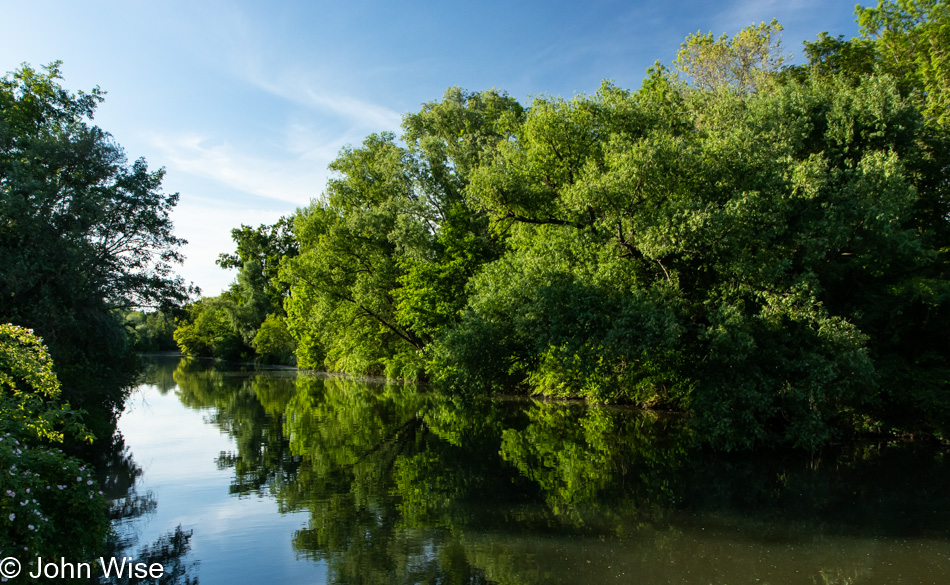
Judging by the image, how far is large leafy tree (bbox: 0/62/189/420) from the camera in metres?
18.3

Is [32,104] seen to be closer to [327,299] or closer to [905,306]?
[327,299]

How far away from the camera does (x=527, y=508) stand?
11648mm

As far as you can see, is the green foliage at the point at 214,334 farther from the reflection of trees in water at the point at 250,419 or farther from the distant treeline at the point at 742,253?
the distant treeline at the point at 742,253

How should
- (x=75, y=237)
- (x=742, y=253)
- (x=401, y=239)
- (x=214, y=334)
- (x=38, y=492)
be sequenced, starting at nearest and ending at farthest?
(x=38, y=492) < (x=742, y=253) < (x=75, y=237) < (x=401, y=239) < (x=214, y=334)

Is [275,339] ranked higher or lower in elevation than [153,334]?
lower

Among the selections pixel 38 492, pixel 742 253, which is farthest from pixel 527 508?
pixel 742 253

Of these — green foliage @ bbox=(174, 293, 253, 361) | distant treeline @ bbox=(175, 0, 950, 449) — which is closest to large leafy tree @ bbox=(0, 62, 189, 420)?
distant treeline @ bbox=(175, 0, 950, 449)

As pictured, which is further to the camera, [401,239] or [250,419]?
[401,239]

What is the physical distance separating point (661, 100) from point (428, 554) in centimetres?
1891

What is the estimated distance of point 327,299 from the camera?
40000 mm

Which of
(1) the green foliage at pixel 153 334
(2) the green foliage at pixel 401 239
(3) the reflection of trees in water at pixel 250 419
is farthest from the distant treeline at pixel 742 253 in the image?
(1) the green foliage at pixel 153 334

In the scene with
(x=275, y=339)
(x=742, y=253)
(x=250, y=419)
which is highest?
(x=275, y=339)

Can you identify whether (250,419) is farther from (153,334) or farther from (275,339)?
(153,334)

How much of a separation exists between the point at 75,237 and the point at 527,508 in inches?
673
